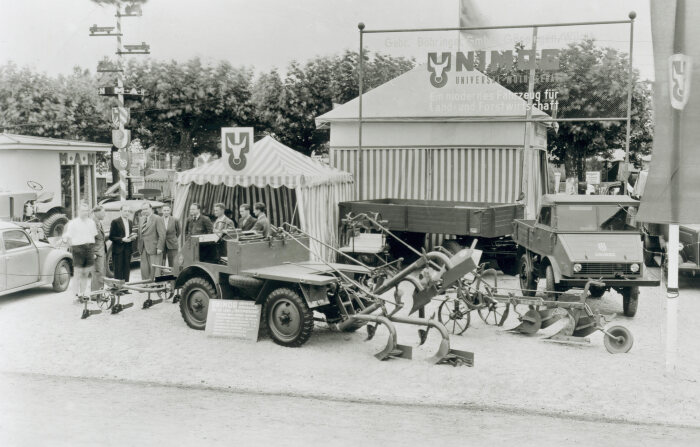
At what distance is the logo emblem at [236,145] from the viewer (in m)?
14.2

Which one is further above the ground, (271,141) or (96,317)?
(271,141)

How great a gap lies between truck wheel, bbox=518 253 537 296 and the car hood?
153 cm

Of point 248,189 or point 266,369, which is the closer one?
point 266,369

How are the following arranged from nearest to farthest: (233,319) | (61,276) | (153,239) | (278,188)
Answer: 1. (233,319)
2. (153,239)
3. (61,276)
4. (278,188)

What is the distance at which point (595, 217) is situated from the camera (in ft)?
40.3

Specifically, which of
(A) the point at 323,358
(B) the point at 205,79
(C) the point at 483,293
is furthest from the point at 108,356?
(B) the point at 205,79

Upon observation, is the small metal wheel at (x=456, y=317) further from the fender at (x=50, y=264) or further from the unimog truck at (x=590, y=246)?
the fender at (x=50, y=264)

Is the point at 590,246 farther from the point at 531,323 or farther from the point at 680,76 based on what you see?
the point at 680,76

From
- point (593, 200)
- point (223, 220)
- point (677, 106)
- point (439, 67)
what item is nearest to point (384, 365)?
point (677, 106)

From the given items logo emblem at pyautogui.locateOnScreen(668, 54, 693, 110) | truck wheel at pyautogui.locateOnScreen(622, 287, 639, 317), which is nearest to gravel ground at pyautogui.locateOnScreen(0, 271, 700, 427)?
truck wheel at pyautogui.locateOnScreen(622, 287, 639, 317)

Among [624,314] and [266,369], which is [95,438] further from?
[624,314]

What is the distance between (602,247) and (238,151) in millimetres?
7059

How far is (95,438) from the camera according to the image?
20.2 feet

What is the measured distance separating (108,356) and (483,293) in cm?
512
